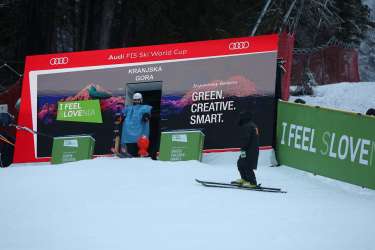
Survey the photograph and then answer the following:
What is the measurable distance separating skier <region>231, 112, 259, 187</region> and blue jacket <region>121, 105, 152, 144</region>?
4.76 metres

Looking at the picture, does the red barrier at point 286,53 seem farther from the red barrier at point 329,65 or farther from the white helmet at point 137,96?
the red barrier at point 329,65

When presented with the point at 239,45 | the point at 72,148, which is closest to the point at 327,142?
the point at 239,45

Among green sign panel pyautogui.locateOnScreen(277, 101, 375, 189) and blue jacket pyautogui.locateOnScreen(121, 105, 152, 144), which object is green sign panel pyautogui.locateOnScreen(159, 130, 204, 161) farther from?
green sign panel pyautogui.locateOnScreen(277, 101, 375, 189)

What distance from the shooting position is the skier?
1369 cm

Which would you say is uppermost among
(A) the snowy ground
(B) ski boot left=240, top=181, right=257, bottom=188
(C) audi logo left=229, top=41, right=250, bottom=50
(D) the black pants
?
(C) audi logo left=229, top=41, right=250, bottom=50

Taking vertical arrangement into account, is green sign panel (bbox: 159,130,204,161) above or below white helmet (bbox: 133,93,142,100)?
below

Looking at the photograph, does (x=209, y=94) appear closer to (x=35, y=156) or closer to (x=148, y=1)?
(x=35, y=156)

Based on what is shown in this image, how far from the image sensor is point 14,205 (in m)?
11.9

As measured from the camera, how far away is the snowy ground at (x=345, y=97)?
2547 centimetres

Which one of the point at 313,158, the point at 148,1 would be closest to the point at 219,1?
the point at 148,1

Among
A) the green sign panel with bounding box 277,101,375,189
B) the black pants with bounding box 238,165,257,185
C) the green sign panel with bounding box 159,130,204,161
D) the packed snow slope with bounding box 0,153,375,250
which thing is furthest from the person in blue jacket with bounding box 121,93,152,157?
the black pants with bounding box 238,165,257,185

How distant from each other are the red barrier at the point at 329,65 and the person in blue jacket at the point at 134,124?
10.5 m

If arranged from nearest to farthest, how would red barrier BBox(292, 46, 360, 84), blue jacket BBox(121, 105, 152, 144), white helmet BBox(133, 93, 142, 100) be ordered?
white helmet BBox(133, 93, 142, 100), blue jacket BBox(121, 105, 152, 144), red barrier BBox(292, 46, 360, 84)

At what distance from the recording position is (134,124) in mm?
18250
